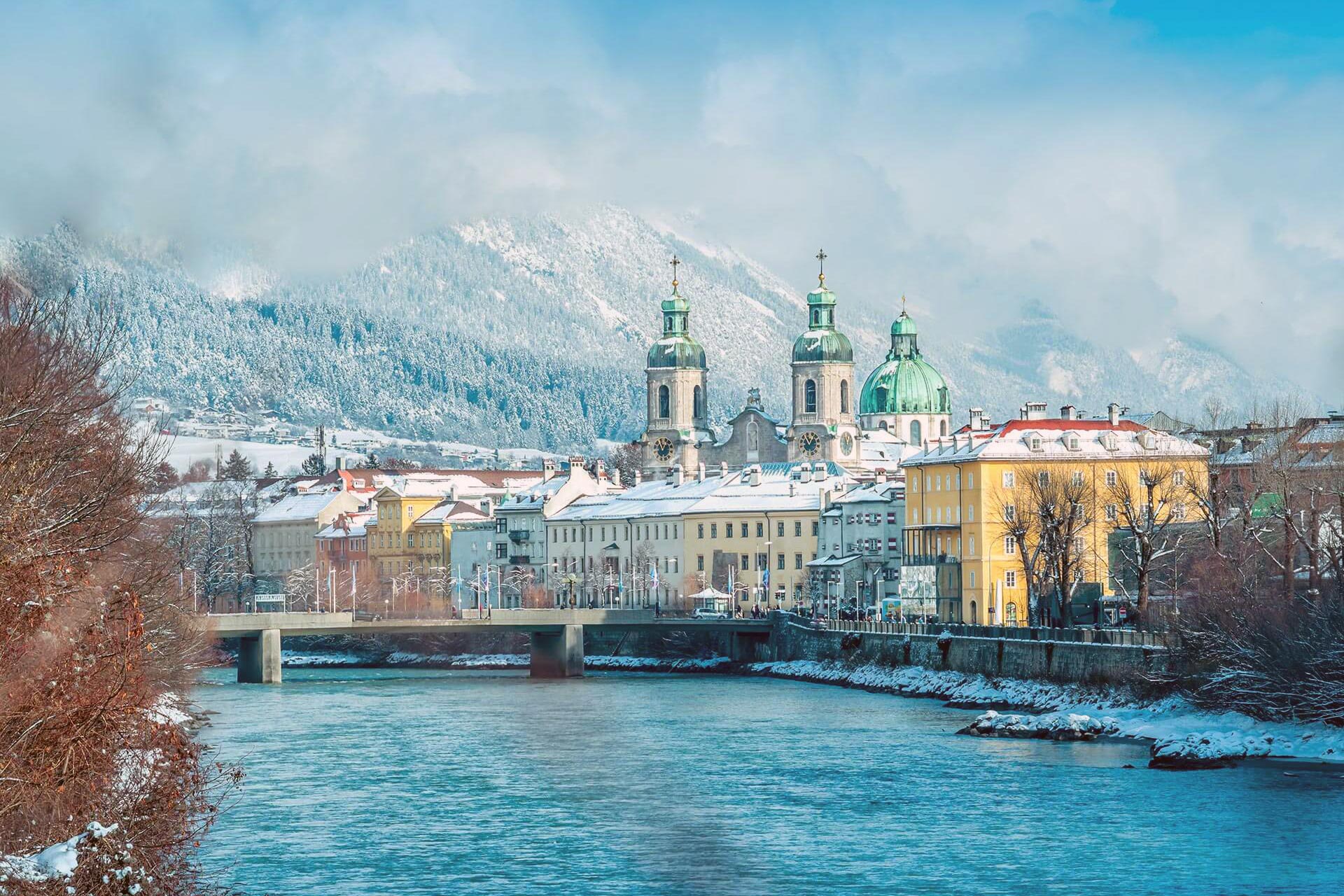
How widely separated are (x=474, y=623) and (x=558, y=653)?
4812mm

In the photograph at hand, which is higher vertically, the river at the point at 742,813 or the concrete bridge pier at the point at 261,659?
the concrete bridge pier at the point at 261,659

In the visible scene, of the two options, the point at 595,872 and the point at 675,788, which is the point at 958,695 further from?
the point at 595,872

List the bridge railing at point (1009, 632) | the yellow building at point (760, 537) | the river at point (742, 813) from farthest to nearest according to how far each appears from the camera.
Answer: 1. the yellow building at point (760, 537)
2. the bridge railing at point (1009, 632)
3. the river at point (742, 813)

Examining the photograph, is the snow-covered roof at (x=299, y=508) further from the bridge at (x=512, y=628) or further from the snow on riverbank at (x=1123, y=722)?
the snow on riverbank at (x=1123, y=722)

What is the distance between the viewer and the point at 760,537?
5379 inches

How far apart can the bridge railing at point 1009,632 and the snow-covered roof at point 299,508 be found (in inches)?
3121

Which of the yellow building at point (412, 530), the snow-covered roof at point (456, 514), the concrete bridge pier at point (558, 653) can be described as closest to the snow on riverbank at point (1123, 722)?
the concrete bridge pier at point (558, 653)

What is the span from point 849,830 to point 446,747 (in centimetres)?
2066

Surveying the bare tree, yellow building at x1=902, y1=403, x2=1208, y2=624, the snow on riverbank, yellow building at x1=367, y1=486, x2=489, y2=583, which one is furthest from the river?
yellow building at x1=367, y1=486, x2=489, y2=583

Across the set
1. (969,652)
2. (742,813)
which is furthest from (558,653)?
(742,813)

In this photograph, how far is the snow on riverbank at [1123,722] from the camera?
5591cm

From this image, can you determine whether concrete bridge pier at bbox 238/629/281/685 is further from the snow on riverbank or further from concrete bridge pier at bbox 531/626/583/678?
the snow on riverbank

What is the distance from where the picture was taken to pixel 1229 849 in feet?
141

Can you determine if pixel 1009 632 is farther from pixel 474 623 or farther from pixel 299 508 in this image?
pixel 299 508
